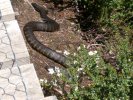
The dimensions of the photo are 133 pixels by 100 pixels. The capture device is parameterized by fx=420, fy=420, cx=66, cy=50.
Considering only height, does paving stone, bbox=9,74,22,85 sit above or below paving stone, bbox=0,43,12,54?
below

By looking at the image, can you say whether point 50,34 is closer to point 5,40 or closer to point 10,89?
point 5,40

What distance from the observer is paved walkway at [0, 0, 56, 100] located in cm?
569

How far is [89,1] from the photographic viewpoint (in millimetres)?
7691

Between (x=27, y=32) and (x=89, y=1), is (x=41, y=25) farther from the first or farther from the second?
(x=89, y=1)

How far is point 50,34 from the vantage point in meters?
7.50

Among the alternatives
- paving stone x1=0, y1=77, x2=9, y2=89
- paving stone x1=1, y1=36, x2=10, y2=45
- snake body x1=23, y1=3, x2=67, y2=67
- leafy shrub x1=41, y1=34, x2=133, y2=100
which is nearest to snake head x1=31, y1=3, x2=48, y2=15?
snake body x1=23, y1=3, x2=67, y2=67

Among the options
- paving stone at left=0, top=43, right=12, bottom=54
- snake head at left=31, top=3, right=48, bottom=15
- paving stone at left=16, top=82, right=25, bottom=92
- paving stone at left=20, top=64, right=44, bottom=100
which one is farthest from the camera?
snake head at left=31, top=3, right=48, bottom=15

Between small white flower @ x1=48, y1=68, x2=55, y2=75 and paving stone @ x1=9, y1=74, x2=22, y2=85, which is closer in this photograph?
paving stone @ x1=9, y1=74, x2=22, y2=85

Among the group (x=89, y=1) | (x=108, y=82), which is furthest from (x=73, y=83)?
(x=89, y=1)

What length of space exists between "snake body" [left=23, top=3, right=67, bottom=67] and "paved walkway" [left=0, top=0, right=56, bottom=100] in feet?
0.82

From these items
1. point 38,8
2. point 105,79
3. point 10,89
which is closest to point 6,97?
point 10,89

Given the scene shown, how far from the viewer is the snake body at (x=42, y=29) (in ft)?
22.2

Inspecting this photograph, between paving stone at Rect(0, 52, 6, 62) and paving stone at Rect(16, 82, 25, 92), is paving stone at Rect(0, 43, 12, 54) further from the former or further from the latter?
paving stone at Rect(16, 82, 25, 92)

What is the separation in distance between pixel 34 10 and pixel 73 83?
322 centimetres
